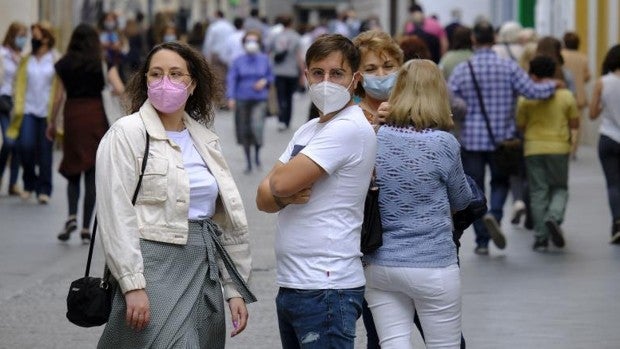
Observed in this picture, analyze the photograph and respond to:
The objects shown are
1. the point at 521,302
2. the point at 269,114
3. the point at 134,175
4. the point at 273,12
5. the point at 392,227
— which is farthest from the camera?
the point at 273,12

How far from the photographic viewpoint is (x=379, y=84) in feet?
22.6

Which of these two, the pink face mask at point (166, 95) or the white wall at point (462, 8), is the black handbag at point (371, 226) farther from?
the white wall at point (462, 8)

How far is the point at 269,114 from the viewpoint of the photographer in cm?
2655

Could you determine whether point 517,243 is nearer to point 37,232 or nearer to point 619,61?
point 619,61

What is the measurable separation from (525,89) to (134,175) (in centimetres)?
764

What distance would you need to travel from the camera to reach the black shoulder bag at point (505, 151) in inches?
499

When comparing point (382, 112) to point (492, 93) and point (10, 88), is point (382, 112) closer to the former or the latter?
point (492, 93)

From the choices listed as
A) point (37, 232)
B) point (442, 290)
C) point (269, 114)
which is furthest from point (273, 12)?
point (442, 290)

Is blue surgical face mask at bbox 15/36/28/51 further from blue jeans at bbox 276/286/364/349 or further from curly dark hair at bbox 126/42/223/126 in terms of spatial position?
blue jeans at bbox 276/286/364/349

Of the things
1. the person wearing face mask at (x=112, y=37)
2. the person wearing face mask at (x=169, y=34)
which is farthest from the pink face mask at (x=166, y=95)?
the person wearing face mask at (x=169, y=34)

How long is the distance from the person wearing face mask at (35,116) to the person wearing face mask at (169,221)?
11.0m

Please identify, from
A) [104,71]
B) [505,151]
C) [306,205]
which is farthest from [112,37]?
[306,205]

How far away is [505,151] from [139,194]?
7440mm

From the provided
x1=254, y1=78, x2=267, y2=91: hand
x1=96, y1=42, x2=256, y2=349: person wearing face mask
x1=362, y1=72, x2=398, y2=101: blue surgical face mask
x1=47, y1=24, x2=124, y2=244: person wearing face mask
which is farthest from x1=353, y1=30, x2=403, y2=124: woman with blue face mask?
x1=254, y1=78, x2=267, y2=91: hand
